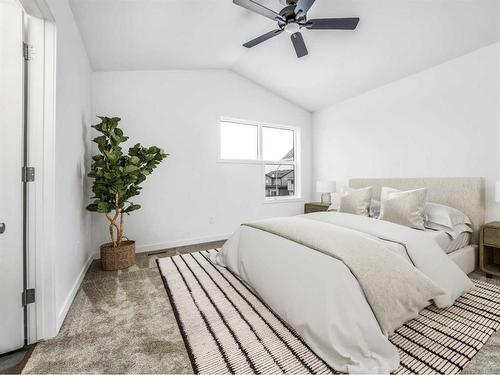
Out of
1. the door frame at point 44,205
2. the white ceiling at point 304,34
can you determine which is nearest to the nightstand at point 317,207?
the white ceiling at point 304,34

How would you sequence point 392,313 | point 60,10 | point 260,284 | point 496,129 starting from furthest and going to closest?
point 496,129 < point 260,284 < point 60,10 < point 392,313

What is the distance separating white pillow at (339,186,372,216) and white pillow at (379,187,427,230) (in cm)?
41

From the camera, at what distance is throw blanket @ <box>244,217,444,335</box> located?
1292 mm

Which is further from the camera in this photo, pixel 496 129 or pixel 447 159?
pixel 447 159

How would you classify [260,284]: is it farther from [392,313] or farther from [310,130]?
[310,130]

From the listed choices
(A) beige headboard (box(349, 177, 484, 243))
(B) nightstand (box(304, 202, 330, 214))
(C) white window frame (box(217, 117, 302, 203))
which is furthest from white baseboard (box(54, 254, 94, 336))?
(A) beige headboard (box(349, 177, 484, 243))

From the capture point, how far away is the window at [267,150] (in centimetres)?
411

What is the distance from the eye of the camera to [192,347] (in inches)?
54.6

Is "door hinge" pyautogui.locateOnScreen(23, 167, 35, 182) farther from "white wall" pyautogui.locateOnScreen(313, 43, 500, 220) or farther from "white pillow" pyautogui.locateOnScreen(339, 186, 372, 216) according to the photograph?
"white wall" pyautogui.locateOnScreen(313, 43, 500, 220)

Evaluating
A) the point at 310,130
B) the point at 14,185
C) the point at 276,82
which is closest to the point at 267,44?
the point at 276,82

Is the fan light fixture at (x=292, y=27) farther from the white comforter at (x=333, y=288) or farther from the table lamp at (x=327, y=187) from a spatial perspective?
the table lamp at (x=327, y=187)

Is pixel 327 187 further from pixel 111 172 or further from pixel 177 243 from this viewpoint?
pixel 111 172

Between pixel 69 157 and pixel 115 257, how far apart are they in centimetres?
122

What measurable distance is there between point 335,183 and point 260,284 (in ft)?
9.54
